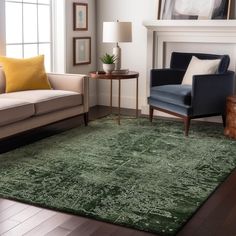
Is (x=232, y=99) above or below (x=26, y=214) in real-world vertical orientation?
above

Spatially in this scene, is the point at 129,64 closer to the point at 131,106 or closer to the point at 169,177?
the point at 131,106

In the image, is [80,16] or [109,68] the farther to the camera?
[80,16]

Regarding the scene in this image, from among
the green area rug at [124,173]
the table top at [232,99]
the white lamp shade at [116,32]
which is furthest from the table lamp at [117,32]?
the table top at [232,99]

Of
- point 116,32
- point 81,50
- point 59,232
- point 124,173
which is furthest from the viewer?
point 81,50

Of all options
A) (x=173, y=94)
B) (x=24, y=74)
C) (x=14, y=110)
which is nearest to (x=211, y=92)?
(x=173, y=94)

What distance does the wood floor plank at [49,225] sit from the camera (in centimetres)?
252

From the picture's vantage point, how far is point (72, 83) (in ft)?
16.7

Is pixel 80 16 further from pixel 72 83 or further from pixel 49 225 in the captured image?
pixel 49 225

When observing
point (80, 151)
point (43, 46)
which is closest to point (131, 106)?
point (43, 46)

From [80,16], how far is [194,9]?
1515mm

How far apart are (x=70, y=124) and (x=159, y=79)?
1.19m

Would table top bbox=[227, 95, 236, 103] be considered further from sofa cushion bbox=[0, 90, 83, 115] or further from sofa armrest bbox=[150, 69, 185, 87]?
sofa cushion bbox=[0, 90, 83, 115]

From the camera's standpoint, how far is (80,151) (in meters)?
4.12

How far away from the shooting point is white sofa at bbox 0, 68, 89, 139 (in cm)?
406
